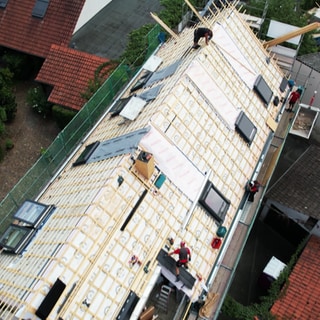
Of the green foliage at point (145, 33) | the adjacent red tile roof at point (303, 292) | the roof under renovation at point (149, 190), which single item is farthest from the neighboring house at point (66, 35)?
the adjacent red tile roof at point (303, 292)

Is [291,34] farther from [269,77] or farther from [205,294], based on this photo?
[205,294]

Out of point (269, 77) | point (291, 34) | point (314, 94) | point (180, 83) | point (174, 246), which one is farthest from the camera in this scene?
point (314, 94)

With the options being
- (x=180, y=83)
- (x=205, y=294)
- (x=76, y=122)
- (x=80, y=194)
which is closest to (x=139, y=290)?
(x=205, y=294)

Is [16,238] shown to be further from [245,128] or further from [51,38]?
[51,38]

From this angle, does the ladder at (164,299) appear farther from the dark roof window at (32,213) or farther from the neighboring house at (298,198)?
the neighboring house at (298,198)

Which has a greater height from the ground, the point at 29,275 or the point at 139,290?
the point at 139,290

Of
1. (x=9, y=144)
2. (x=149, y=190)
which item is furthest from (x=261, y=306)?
(x=9, y=144)

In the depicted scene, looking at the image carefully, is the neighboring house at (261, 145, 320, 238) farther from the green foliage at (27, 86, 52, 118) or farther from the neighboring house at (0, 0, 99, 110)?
the green foliage at (27, 86, 52, 118)

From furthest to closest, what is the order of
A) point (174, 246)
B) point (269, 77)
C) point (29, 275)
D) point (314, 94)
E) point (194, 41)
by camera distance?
point (314, 94) < point (269, 77) < point (194, 41) < point (174, 246) < point (29, 275)
